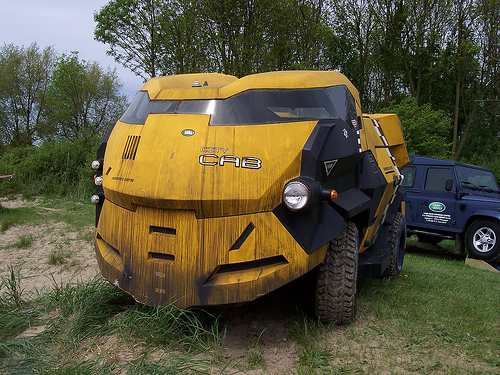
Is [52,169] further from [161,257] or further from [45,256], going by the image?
[161,257]

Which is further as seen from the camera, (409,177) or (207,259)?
(409,177)

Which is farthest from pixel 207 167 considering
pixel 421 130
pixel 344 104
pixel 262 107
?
pixel 421 130

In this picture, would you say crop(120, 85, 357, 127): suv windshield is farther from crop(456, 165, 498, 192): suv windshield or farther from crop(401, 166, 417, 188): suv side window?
crop(456, 165, 498, 192): suv windshield

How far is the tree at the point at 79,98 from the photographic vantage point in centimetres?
3384

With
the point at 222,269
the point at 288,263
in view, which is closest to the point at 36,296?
the point at 222,269

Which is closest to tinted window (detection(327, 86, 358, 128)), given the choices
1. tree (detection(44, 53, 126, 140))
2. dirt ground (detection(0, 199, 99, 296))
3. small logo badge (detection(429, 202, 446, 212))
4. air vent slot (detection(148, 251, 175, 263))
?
air vent slot (detection(148, 251, 175, 263))

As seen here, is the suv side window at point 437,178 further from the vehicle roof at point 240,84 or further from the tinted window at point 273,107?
the tinted window at point 273,107

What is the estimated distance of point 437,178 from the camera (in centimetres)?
952

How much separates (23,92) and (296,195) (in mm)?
39390

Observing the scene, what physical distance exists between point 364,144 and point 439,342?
1.73 meters

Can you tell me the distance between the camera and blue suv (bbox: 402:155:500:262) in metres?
8.57

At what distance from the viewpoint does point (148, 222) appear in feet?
9.68

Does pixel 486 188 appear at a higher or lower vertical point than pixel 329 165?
lower

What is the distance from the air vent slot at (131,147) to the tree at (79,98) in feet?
97.8
